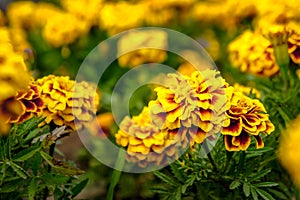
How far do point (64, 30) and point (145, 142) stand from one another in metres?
1.25

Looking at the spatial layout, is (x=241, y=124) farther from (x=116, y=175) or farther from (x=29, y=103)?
(x=29, y=103)

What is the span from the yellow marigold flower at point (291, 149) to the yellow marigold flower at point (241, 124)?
73 millimetres

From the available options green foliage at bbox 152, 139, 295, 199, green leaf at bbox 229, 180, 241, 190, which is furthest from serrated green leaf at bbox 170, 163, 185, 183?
green leaf at bbox 229, 180, 241, 190

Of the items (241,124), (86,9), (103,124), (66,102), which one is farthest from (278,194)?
(86,9)

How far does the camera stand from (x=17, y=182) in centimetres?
155

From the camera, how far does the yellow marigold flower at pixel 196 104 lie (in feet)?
4.83

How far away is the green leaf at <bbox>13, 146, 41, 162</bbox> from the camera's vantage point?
1.51 metres

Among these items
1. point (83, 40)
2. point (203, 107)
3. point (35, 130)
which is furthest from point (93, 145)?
point (83, 40)

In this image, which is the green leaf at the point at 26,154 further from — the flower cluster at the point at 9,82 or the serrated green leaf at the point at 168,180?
the serrated green leaf at the point at 168,180

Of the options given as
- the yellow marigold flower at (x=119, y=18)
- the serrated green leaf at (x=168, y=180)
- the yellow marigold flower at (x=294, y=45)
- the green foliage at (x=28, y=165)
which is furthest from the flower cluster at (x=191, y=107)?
the yellow marigold flower at (x=119, y=18)

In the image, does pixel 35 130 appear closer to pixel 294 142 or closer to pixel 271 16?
pixel 294 142

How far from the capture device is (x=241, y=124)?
144cm

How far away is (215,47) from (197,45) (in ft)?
0.82

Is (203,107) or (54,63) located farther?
(54,63)
